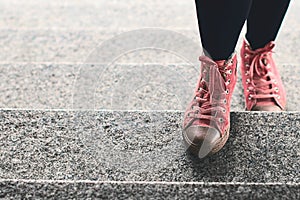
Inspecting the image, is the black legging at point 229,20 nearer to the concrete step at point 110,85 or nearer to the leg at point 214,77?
the leg at point 214,77

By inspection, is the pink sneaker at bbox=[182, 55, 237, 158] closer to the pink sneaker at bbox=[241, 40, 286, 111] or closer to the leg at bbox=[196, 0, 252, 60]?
the leg at bbox=[196, 0, 252, 60]

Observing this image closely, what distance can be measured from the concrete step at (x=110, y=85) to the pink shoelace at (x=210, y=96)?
0.78 feet

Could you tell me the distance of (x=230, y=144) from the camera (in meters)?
1.16

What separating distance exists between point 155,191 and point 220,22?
1.18 feet

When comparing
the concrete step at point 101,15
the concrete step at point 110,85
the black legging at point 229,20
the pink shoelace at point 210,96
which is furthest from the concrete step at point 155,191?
the concrete step at point 101,15

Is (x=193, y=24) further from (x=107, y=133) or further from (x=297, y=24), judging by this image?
(x=107, y=133)

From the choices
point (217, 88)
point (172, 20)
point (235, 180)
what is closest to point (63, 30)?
point (172, 20)

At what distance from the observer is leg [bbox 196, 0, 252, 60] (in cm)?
105

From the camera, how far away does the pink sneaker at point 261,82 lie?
133cm

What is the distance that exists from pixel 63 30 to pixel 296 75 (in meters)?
0.89

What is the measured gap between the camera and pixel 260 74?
1365 millimetres

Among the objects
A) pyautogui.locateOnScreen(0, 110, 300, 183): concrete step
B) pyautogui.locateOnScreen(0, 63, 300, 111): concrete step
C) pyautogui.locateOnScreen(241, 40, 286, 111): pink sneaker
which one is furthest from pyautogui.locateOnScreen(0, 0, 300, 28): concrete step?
pyautogui.locateOnScreen(0, 110, 300, 183): concrete step

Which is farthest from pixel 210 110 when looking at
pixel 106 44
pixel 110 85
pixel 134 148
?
pixel 106 44

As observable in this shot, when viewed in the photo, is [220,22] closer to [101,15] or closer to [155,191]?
[155,191]
